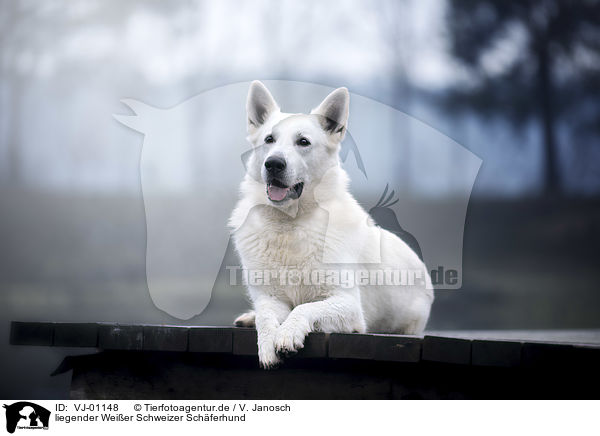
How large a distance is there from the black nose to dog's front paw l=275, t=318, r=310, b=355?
844 millimetres

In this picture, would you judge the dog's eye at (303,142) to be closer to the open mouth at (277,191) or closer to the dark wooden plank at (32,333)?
the open mouth at (277,191)

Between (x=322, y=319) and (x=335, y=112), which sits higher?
(x=335, y=112)

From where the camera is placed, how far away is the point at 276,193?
321cm

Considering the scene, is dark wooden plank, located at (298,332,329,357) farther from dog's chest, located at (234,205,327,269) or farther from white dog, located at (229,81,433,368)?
dog's chest, located at (234,205,327,269)

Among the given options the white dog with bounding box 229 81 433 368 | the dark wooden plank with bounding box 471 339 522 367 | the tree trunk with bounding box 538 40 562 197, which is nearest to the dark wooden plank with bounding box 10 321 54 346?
the white dog with bounding box 229 81 433 368

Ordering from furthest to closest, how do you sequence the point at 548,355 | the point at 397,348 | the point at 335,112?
the point at 335,112, the point at 397,348, the point at 548,355

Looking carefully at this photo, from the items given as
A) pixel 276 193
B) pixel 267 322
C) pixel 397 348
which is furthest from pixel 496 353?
pixel 276 193

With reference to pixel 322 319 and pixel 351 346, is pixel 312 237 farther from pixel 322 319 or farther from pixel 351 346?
pixel 351 346

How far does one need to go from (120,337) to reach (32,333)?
1.79 ft

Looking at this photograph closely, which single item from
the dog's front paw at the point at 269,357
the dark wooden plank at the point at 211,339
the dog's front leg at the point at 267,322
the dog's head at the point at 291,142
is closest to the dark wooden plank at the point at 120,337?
the dark wooden plank at the point at 211,339

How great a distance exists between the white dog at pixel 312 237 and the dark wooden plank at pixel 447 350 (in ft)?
1.72

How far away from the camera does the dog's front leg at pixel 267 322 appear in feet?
8.69

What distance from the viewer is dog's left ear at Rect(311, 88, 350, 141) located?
11.1 feet
